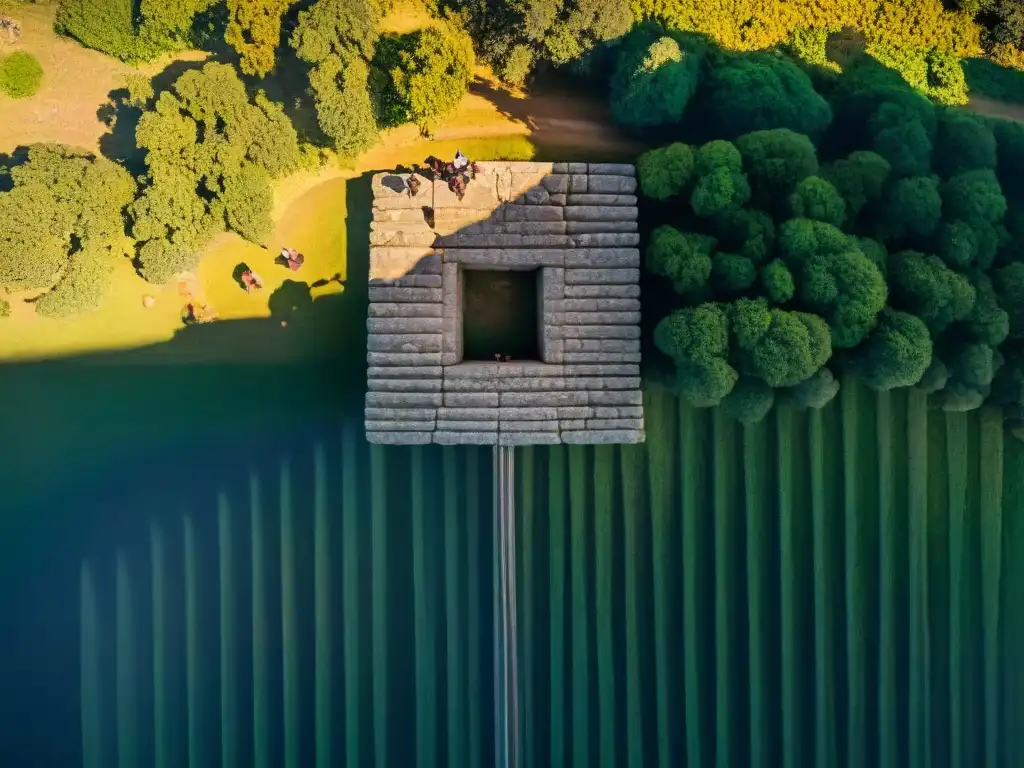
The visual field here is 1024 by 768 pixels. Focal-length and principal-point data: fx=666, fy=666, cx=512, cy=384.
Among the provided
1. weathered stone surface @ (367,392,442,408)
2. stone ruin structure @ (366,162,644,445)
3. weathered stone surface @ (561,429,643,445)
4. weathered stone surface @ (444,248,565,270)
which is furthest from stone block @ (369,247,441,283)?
weathered stone surface @ (561,429,643,445)

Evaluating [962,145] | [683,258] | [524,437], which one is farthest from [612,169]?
[962,145]

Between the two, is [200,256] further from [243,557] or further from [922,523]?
[922,523]

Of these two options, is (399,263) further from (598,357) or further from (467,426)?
(598,357)

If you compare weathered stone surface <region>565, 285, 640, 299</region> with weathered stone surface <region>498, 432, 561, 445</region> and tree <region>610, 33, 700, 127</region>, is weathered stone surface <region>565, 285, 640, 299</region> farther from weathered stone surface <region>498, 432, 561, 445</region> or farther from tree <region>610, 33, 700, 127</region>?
tree <region>610, 33, 700, 127</region>

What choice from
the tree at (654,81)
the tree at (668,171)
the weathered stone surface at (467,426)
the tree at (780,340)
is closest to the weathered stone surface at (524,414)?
the weathered stone surface at (467,426)

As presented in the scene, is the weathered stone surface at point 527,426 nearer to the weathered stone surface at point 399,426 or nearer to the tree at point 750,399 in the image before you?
the weathered stone surface at point 399,426
